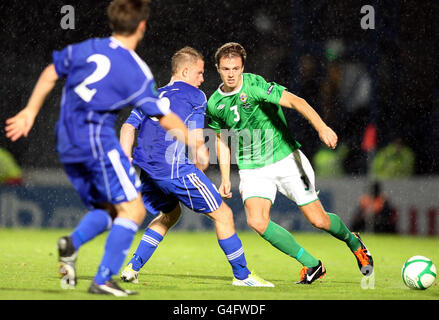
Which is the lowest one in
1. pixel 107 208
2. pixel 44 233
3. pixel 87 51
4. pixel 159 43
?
pixel 44 233

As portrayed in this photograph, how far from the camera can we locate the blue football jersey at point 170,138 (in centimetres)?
595

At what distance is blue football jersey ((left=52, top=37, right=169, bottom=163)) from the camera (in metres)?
4.66

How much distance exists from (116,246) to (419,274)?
2309mm

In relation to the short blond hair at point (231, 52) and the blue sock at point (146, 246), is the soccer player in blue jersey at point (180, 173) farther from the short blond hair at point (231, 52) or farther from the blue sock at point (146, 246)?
the short blond hair at point (231, 52)

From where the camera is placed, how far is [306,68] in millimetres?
13977

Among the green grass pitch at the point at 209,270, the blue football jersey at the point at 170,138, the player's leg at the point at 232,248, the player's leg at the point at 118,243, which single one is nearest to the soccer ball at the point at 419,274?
the green grass pitch at the point at 209,270

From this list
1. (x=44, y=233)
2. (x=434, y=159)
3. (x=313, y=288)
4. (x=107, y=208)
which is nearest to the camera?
(x=107, y=208)

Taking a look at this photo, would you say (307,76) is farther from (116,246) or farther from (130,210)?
(116,246)

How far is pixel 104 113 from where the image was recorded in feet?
15.6

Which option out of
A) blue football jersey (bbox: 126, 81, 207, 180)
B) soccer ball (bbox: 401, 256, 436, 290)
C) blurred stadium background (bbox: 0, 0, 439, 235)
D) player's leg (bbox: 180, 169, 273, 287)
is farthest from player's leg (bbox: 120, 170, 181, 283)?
blurred stadium background (bbox: 0, 0, 439, 235)

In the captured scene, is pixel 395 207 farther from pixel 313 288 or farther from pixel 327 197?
pixel 313 288

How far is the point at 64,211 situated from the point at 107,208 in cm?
747

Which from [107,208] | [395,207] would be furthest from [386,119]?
[107,208]

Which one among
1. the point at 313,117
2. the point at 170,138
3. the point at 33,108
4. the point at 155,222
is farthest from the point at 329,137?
the point at 33,108
